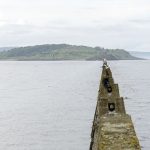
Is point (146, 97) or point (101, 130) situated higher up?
point (101, 130)

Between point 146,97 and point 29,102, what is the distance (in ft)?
79.6

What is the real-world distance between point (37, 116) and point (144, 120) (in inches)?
676

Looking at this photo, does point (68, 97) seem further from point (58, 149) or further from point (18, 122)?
point (58, 149)

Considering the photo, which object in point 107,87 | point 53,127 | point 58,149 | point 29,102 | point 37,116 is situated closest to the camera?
point 107,87

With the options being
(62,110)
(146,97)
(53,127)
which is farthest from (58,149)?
(146,97)

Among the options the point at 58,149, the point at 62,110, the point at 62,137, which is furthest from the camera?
the point at 62,110

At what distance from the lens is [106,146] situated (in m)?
7.49

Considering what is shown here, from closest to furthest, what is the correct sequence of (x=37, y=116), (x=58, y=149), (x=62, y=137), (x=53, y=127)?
1. (x=58, y=149)
2. (x=62, y=137)
3. (x=53, y=127)
4. (x=37, y=116)

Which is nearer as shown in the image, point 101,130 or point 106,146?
point 106,146

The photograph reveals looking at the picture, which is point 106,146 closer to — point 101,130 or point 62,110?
point 101,130

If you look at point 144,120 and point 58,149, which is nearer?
point 58,149

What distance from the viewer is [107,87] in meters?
16.7

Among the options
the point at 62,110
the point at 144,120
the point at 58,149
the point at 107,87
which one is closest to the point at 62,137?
the point at 58,149

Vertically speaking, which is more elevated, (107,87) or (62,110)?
(107,87)
